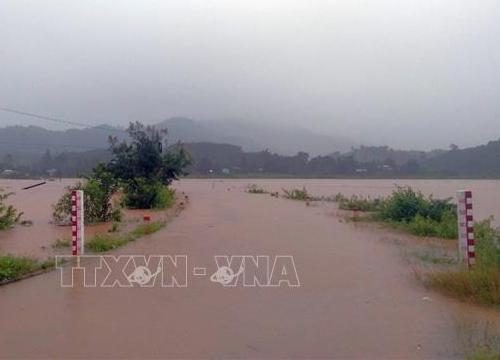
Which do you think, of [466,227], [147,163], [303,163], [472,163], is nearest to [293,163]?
[303,163]

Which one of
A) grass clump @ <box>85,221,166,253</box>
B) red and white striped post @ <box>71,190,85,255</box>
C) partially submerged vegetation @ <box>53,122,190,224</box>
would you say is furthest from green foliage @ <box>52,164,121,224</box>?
red and white striped post @ <box>71,190,85,255</box>

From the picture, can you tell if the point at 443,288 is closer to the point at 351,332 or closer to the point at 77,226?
the point at 351,332

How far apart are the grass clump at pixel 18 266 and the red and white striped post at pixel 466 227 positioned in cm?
712

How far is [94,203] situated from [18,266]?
10.4m

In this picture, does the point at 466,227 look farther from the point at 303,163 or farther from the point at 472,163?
the point at 303,163

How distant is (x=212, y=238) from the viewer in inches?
630

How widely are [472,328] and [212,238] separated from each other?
9.77 m

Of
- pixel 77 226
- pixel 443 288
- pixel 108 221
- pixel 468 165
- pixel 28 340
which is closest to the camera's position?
pixel 28 340

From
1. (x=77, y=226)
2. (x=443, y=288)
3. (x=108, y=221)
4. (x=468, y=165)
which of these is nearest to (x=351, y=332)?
(x=443, y=288)

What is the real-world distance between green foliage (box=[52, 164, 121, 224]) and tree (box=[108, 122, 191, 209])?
25.1 feet

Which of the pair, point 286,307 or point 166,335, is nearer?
point 166,335

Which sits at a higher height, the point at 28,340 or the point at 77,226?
the point at 77,226

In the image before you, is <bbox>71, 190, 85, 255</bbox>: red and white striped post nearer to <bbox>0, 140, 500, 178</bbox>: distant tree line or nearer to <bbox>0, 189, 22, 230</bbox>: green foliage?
<bbox>0, 189, 22, 230</bbox>: green foliage

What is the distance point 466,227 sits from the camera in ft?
33.6
